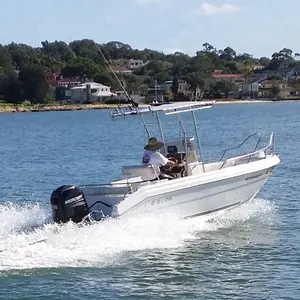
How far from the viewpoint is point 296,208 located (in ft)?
69.6

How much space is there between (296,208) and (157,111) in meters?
5.42

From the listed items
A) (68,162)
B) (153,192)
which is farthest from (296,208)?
(68,162)

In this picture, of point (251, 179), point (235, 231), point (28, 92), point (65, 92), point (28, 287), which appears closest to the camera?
point (28, 287)

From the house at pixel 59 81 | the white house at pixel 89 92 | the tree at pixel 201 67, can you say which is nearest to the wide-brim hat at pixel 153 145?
the white house at pixel 89 92

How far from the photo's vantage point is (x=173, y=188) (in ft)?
53.9

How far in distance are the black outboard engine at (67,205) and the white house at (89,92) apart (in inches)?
5282

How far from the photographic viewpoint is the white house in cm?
15388

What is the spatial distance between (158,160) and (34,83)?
138806 millimetres

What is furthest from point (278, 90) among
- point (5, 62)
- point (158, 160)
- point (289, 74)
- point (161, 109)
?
point (158, 160)

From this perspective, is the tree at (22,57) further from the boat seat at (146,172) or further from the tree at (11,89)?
the boat seat at (146,172)

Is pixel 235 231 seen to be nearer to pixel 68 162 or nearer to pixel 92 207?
pixel 92 207

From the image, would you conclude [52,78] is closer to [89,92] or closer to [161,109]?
[89,92]

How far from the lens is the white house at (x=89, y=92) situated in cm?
15388

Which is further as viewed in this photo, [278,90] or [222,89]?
[278,90]
